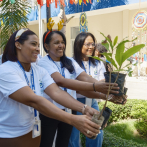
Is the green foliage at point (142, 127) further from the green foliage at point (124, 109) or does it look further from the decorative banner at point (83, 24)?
the decorative banner at point (83, 24)

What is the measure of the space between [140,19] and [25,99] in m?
8.50

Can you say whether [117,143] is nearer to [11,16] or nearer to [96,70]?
[96,70]

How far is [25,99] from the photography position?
1380 millimetres

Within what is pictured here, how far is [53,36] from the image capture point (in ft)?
7.42

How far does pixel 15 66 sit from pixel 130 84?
28.5ft

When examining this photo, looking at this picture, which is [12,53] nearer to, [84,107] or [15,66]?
[15,66]

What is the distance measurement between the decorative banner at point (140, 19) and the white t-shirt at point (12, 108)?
811cm

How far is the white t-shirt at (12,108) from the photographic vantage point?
1.40 m

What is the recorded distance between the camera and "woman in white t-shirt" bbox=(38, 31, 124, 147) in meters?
2.05

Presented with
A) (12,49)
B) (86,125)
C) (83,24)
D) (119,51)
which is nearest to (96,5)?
(83,24)

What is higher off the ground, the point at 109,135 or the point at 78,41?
the point at 78,41

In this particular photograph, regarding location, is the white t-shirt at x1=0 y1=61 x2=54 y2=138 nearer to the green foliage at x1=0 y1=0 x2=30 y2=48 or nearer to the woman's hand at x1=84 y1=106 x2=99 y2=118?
the woman's hand at x1=84 y1=106 x2=99 y2=118

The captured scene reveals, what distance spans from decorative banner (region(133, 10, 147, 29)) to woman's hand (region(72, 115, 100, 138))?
27.1 ft

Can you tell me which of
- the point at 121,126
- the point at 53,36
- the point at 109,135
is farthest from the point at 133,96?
the point at 53,36
